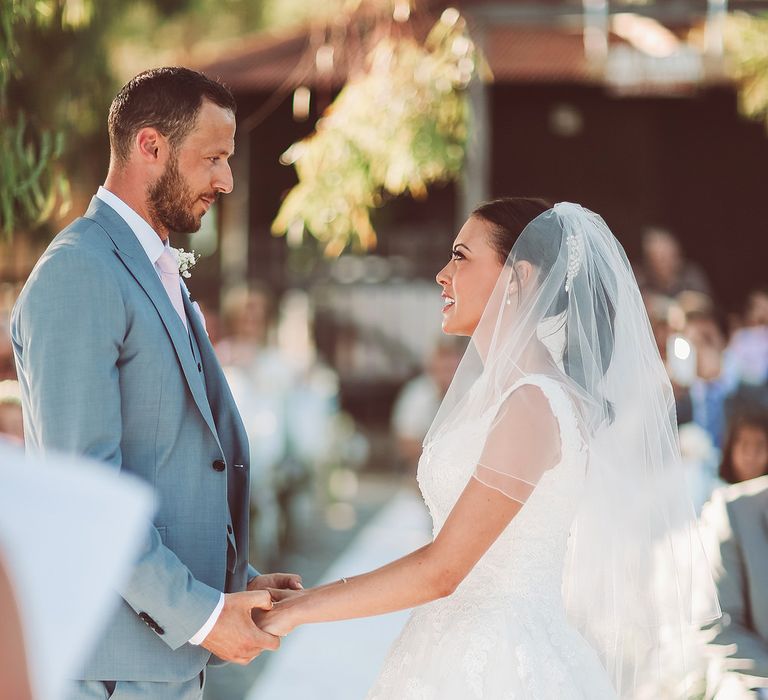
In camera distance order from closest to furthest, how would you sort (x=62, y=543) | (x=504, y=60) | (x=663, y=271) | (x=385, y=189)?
(x=62, y=543)
(x=663, y=271)
(x=385, y=189)
(x=504, y=60)

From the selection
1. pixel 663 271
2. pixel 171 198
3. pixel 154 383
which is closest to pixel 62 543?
pixel 154 383

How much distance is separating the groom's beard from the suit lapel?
0.08m

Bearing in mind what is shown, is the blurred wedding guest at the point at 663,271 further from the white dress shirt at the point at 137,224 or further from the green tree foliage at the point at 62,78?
the white dress shirt at the point at 137,224

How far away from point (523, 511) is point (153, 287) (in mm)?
956

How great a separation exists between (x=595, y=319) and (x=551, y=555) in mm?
593

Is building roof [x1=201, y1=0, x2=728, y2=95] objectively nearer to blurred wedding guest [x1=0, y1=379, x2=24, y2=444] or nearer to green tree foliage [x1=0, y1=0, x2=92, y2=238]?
blurred wedding guest [x1=0, y1=379, x2=24, y2=444]

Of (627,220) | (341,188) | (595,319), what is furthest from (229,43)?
(595,319)

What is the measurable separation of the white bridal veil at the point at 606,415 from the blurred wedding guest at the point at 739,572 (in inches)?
28.3

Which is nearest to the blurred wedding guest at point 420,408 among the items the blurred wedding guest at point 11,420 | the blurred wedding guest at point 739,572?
the blurred wedding guest at point 11,420

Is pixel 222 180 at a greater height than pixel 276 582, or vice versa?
pixel 222 180

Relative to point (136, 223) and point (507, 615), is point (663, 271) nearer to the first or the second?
point (507, 615)

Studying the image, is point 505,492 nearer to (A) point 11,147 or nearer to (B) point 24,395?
(B) point 24,395

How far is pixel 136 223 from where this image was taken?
95.9 inches

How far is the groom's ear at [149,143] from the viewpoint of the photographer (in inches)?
94.6
